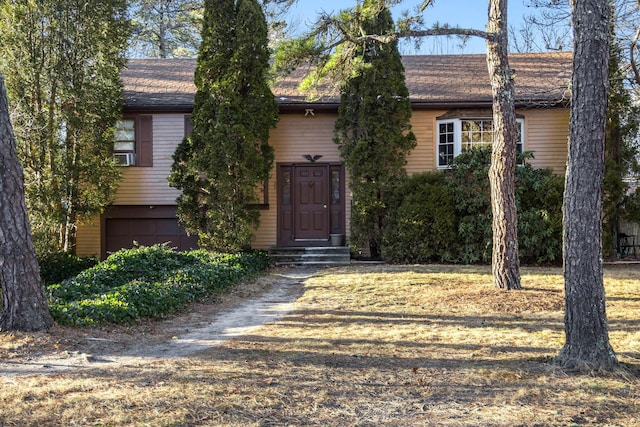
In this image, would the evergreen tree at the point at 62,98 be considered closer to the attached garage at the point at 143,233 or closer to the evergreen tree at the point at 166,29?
the attached garage at the point at 143,233

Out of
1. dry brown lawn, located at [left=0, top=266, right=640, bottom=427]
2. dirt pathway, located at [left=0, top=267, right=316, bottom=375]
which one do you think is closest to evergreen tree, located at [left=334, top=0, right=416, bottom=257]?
dirt pathway, located at [left=0, top=267, right=316, bottom=375]

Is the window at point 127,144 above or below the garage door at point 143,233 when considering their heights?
above

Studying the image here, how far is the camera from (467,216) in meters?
13.1

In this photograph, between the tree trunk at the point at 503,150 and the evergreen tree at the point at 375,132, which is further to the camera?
the evergreen tree at the point at 375,132

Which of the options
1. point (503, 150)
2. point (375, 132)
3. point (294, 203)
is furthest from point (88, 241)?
point (503, 150)

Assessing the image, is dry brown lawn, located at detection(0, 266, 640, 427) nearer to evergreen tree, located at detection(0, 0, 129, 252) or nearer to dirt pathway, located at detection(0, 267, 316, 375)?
dirt pathway, located at detection(0, 267, 316, 375)

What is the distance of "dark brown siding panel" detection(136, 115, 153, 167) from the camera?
14.7 m

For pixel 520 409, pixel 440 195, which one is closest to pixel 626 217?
pixel 440 195

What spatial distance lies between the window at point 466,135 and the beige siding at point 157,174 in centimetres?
706

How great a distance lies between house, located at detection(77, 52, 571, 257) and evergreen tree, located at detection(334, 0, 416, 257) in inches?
37.2

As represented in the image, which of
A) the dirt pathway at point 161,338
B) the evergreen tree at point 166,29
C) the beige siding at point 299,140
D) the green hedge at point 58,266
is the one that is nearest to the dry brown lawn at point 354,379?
the dirt pathway at point 161,338

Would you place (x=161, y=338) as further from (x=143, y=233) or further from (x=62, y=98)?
(x=143, y=233)

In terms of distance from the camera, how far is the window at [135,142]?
48.2 ft

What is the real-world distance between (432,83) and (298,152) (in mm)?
4292
